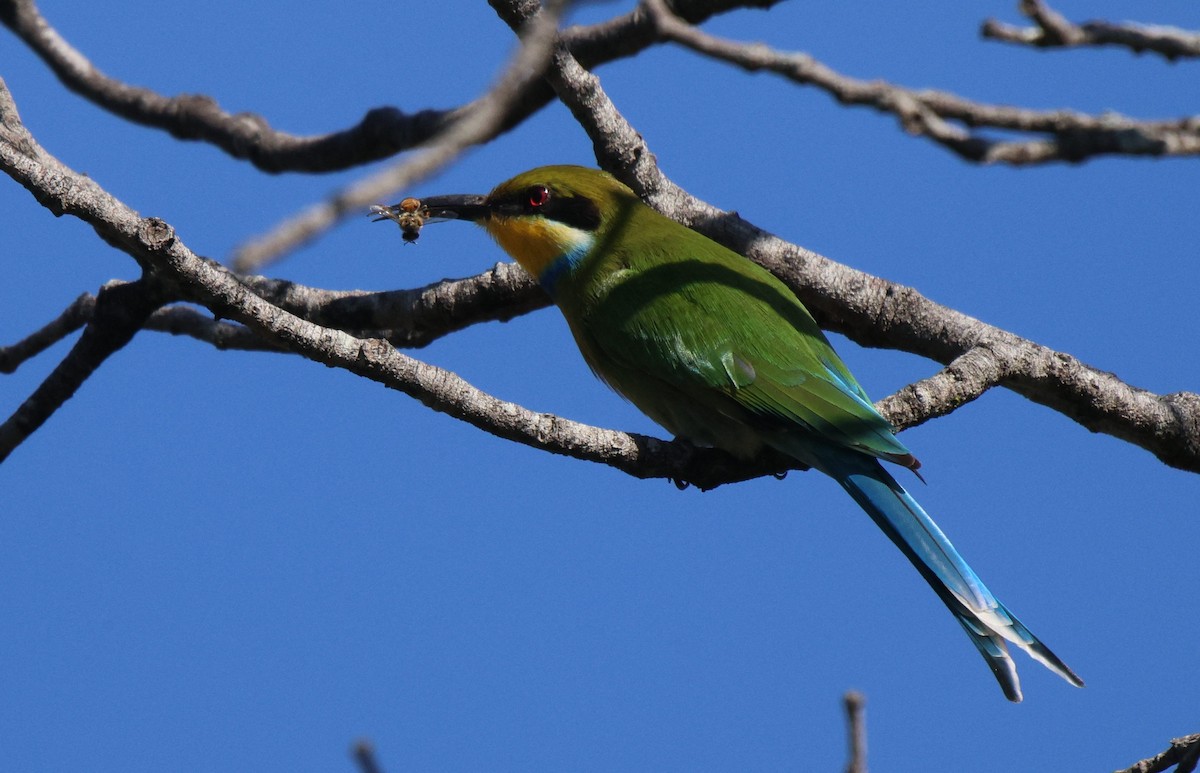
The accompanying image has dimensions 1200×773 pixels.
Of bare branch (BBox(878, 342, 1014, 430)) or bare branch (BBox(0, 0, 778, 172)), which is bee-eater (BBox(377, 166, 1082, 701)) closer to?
bare branch (BBox(878, 342, 1014, 430))

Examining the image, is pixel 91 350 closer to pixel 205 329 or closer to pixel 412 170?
pixel 205 329

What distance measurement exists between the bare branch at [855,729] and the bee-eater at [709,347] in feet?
5.06

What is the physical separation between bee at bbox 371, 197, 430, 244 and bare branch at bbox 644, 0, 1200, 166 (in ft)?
9.05

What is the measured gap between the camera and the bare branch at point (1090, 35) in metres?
1.77

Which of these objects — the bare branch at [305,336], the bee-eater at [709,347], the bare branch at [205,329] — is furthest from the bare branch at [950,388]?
the bare branch at [205,329]

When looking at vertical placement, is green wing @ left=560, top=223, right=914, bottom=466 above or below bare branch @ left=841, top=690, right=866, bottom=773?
above

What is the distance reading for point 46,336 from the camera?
439 cm

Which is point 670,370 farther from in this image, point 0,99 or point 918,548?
point 0,99

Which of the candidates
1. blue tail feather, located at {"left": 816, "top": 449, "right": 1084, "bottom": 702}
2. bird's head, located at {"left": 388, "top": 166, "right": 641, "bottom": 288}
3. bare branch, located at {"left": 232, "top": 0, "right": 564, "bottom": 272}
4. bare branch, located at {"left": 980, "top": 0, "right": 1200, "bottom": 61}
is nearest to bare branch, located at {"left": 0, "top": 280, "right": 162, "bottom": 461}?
bird's head, located at {"left": 388, "top": 166, "right": 641, "bottom": 288}

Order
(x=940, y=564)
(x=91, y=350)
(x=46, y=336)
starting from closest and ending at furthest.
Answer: (x=940, y=564), (x=91, y=350), (x=46, y=336)

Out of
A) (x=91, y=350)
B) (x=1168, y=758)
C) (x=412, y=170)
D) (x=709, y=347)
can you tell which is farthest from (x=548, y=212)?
(x=412, y=170)

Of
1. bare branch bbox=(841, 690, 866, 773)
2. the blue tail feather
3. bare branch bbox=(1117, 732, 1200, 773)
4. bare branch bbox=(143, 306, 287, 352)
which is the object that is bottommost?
bare branch bbox=(841, 690, 866, 773)

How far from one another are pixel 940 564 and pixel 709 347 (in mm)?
990

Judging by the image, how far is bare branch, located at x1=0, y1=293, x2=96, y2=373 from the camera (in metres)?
4.35
